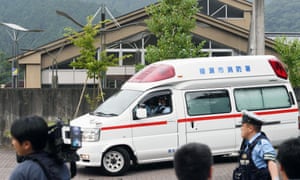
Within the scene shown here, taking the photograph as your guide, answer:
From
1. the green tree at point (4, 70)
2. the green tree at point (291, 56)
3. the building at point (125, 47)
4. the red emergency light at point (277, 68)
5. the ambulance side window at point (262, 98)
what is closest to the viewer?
the ambulance side window at point (262, 98)

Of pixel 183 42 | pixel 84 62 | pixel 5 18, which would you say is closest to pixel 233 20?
pixel 183 42

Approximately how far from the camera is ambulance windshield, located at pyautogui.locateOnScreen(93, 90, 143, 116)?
12.3 metres

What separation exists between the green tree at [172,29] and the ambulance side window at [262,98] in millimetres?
9101

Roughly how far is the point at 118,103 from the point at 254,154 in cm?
706

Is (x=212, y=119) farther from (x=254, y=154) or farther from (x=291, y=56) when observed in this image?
(x=291, y=56)

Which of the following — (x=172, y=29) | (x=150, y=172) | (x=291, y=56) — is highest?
(x=172, y=29)

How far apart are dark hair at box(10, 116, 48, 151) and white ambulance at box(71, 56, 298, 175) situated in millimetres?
8150

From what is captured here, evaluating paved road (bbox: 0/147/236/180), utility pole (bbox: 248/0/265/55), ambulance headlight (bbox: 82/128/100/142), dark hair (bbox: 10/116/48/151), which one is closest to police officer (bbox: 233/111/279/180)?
dark hair (bbox: 10/116/48/151)

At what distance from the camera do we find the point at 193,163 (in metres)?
3.28

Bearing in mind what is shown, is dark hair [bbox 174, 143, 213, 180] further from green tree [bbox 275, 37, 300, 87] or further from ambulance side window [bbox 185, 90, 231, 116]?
green tree [bbox 275, 37, 300, 87]

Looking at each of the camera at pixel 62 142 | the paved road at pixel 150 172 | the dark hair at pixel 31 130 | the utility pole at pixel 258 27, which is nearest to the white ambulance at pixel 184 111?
the paved road at pixel 150 172

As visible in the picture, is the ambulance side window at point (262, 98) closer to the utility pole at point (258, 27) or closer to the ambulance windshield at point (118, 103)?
the ambulance windshield at point (118, 103)

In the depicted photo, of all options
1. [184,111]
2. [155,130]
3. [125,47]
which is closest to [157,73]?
[184,111]

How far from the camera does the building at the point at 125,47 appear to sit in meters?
33.9
